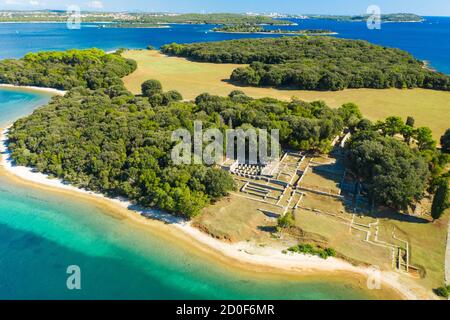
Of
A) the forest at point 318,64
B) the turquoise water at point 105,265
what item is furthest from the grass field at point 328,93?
the turquoise water at point 105,265

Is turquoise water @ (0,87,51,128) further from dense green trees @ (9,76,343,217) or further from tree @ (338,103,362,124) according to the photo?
tree @ (338,103,362,124)

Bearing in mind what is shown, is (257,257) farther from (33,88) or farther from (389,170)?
(33,88)

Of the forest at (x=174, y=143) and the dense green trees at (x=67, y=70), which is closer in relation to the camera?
the forest at (x=174, y=143)

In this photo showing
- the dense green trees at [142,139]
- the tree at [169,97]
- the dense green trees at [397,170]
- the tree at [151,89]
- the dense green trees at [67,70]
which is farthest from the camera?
the dense green trees at [67,70]

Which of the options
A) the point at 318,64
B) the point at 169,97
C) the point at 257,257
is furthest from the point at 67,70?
the point at 257,257

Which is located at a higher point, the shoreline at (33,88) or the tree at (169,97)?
the tree at (169,97)

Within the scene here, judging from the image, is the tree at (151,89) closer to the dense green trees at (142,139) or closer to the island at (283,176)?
the dense green trees at (142,139)

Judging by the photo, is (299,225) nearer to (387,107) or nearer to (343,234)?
(343,234)
